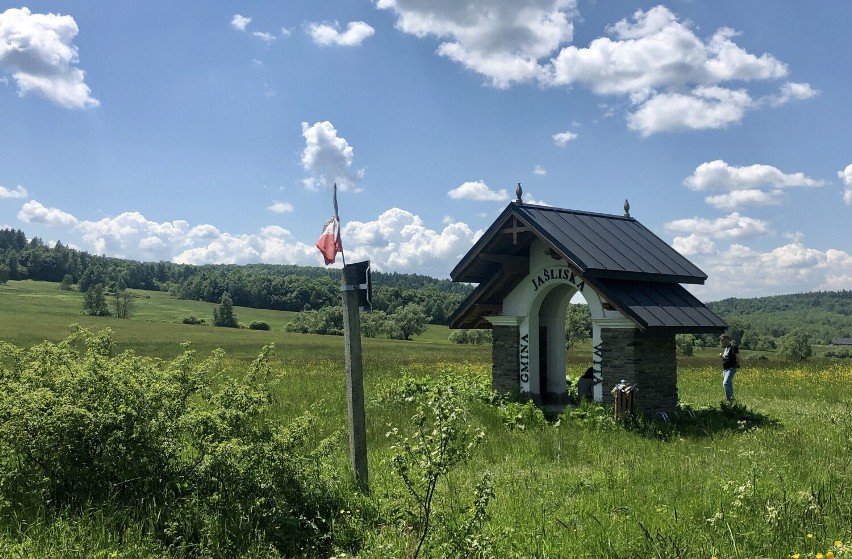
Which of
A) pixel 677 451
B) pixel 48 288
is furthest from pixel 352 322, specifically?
pixel 48 288

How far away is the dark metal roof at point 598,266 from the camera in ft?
43.5

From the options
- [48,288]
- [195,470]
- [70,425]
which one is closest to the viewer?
[70,425]

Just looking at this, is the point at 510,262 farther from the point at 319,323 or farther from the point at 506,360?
the point at 319,323

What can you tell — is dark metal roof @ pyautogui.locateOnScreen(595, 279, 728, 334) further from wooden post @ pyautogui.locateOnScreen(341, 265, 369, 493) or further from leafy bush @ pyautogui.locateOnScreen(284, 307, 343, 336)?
leafy bush @ pyautogui.locateOnScreen(284, 307, 343, 336)

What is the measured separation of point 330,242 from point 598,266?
7.09m

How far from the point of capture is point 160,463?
654 cm

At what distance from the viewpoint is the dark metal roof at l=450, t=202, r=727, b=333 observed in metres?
13.3

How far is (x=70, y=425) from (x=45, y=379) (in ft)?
4.11

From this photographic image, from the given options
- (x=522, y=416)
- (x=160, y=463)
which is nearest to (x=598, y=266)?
(x=522, y=416)

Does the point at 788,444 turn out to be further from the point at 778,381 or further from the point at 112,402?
the point at 778,381

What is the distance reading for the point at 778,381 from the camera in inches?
930

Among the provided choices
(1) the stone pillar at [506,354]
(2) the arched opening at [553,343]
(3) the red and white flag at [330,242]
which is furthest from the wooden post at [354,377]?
(2) the arched opening at [553,343]

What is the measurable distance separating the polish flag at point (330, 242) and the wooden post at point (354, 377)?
217 mm

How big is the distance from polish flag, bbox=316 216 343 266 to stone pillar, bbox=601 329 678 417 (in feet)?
26.1
